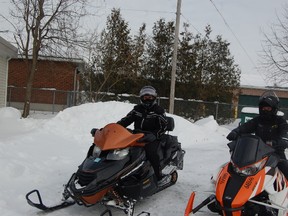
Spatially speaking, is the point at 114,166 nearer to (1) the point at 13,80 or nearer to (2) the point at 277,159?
(2) the point at 277,159

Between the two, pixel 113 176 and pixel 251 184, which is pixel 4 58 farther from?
pixel 251 184

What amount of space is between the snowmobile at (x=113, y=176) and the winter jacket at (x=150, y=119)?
776mm

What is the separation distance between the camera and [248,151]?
4.25 metres

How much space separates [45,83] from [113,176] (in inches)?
901

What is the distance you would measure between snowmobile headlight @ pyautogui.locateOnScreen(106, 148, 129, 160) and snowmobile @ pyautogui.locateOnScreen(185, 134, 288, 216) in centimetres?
113

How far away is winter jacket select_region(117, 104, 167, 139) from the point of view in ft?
19.5

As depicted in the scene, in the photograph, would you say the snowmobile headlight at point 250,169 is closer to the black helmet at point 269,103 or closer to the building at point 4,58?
the black helmet at point 269,103

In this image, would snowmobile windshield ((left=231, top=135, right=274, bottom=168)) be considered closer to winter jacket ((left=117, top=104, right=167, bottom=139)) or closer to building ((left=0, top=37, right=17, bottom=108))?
winter jacket ((left=117, top=104, right=167, bottom=139))

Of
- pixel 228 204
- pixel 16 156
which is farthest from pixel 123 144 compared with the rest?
pixel 16 156

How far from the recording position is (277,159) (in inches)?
175

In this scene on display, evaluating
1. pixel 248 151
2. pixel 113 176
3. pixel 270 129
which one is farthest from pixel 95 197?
pixel 270 129

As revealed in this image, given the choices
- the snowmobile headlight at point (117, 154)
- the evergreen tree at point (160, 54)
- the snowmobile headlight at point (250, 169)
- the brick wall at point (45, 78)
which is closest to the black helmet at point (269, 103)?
the snowmobile headlight at point (250, 169)

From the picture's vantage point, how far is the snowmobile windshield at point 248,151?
4176 millimetres

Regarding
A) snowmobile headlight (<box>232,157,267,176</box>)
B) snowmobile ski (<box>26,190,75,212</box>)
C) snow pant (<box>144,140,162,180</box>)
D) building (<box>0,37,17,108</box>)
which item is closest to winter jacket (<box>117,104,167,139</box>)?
snow pant (<box>144,140,162,180</box>)
